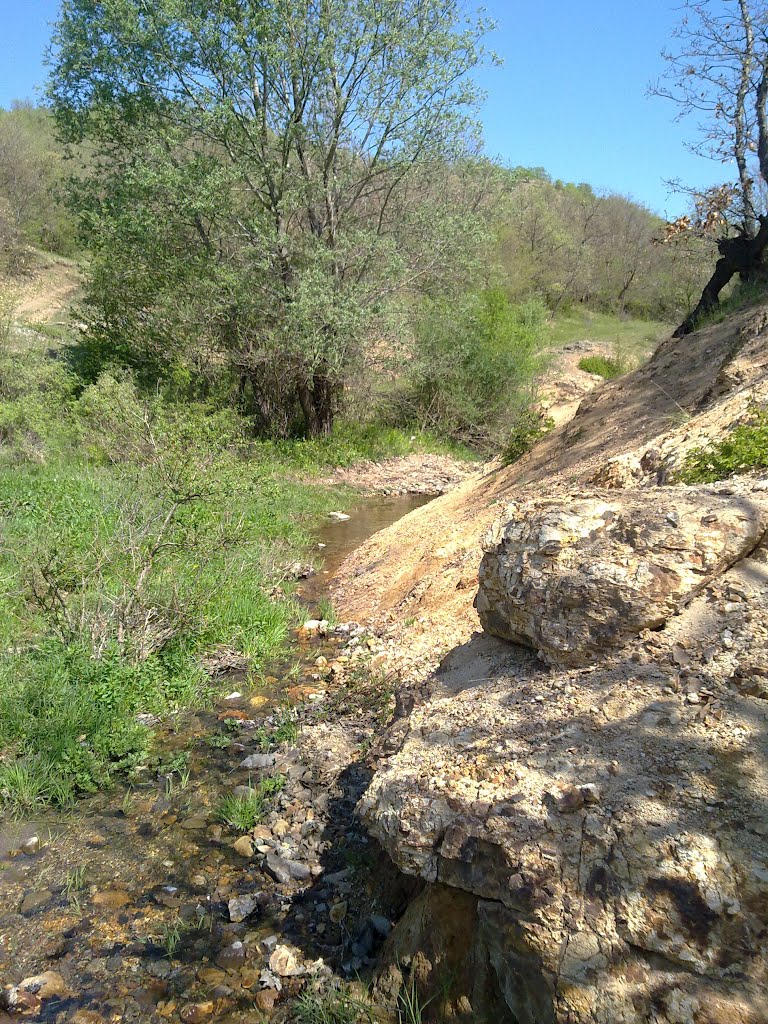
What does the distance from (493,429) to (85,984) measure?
59.4ft

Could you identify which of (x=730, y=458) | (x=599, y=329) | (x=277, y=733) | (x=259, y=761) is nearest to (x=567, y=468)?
(x=730, y=458)

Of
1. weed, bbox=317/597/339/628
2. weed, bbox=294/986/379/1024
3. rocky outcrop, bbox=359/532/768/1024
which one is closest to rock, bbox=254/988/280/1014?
weed, bbox=294/986/379/1024

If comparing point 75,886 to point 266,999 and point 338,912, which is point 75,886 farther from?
point 338,912

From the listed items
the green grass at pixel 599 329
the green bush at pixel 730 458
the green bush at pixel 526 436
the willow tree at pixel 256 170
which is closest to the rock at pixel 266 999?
the green bush at pixel 730 458

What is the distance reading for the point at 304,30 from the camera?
1390 cm

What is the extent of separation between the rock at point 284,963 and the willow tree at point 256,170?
41.7 ft

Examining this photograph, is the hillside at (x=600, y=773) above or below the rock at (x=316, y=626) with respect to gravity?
above

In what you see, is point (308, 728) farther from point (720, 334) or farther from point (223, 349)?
point (223, 349)

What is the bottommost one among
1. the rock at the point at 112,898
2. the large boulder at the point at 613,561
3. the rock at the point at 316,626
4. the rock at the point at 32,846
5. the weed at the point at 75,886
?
the rock at the point at 32,846

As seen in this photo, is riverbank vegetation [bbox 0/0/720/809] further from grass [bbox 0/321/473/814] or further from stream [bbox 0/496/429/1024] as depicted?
stream [bbox 0/496/429/1024]

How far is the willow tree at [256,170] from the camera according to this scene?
45.9 feet

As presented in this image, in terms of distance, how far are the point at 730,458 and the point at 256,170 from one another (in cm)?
1344

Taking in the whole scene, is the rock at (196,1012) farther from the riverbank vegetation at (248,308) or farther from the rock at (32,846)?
the riverbank vegetation at (248,308)

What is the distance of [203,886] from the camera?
3816 millimetres
